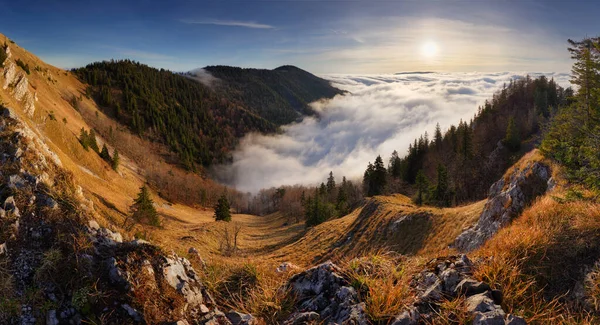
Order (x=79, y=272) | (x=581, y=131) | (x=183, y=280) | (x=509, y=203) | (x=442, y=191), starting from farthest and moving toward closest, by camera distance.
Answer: (x=442, y=191) → (x=509, y=203) → (x=581, y=131) → (x=183, y=280) → (x=79, y=272)

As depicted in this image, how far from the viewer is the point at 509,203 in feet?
87.0

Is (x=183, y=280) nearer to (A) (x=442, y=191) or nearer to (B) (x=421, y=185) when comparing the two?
(B) (x=421, y=185)

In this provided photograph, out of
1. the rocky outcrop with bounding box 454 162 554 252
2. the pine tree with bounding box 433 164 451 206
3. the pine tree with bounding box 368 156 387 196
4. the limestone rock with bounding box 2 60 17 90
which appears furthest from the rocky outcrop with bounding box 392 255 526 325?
the pine tree with bounding box 368 156 387 196

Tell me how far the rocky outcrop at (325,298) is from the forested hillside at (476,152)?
73.7m

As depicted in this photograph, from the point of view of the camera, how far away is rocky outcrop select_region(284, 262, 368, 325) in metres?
5.50

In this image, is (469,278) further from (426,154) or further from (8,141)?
(426,154)

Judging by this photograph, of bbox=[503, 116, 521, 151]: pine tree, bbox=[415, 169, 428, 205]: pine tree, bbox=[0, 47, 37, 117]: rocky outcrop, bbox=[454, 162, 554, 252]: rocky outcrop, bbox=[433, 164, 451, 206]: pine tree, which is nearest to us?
bbox=[454, 162, 554, 252]: rocky outcrop

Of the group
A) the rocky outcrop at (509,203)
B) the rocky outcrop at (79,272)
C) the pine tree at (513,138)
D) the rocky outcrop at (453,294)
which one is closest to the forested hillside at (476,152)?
the pine tree at (513,138)

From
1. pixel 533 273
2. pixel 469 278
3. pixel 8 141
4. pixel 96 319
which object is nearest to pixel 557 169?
pixel 533 273

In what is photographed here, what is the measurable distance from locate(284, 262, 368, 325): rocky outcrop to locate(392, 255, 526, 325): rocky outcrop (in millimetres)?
907

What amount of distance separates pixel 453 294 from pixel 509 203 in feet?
87.9

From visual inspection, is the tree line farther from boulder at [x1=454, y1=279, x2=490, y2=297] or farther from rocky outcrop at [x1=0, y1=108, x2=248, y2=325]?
rocky outcrop at [x1=0, y1=108, x2=248, y2=325]

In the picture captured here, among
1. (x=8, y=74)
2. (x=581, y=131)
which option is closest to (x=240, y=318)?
(x=581, y=131)

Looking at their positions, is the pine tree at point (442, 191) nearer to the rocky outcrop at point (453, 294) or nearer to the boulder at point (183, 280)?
the rocky outcrop at point (453, 294)
